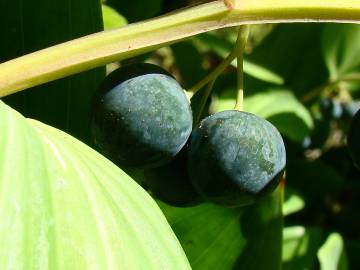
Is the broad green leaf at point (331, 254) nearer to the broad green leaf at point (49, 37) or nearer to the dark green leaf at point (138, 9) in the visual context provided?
the broad green leaf at point (49, 37)

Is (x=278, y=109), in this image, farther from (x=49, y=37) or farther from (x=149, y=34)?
(x=149, y=34)

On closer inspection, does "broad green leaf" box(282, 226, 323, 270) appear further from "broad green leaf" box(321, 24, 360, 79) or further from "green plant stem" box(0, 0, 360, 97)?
"green plant stem" box(0, 0, 360, 97)

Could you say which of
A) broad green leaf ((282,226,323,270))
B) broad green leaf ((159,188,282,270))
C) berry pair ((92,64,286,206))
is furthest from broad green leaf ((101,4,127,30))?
broad green leaf ((282,226,323,270))

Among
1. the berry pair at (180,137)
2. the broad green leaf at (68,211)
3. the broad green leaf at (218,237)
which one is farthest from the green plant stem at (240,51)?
the broad green leaf at (218,237)

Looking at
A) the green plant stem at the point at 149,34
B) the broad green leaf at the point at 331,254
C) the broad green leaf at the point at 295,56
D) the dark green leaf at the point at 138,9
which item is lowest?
the broad green leaf at the point at 331,254

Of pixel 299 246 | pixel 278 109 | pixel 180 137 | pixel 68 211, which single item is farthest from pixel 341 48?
pixel 68 211

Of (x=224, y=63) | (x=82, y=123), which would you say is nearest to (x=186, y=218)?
(x=82, y=123)
